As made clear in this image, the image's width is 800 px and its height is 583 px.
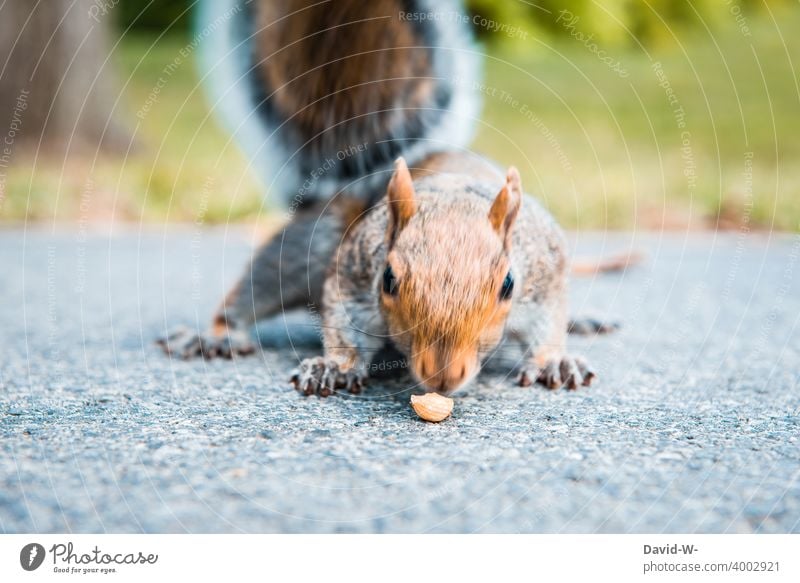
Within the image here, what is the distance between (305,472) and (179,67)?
7111mm

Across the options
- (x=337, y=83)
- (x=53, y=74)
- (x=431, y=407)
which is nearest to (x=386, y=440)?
(x=431, y=407)

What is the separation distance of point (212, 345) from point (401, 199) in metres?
0.60

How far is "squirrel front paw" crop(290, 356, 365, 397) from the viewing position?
1.33 m

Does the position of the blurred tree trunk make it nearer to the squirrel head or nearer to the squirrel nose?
the squirrel head

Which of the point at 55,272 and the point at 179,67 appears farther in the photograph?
the point at 179,67

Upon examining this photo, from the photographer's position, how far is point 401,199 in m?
1.22

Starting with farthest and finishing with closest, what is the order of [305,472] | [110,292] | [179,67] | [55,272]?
[179,67] → [55,272] → [110,292] → [305,472]

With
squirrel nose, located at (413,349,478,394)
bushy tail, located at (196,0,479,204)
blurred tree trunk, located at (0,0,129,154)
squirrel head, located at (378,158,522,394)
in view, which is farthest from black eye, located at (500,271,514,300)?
blurred tree trunk, located at (0,0,129,154)

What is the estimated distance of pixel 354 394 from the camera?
1.34m

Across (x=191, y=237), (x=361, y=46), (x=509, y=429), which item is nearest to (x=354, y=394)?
(x=509, y=429)
